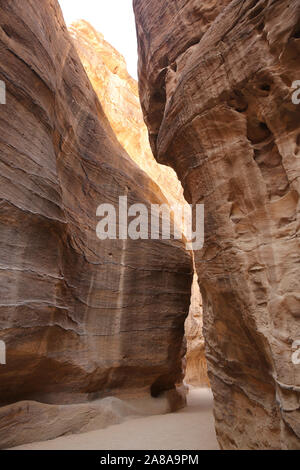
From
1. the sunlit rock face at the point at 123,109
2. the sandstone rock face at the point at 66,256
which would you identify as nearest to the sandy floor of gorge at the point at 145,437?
the sandstone rock face at the point at 66,256

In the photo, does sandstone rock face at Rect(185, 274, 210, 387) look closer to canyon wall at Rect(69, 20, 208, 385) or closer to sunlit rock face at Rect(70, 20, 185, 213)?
canyon wall at Rect(69, 20, 208, 385)

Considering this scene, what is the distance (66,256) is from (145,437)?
4.29 m

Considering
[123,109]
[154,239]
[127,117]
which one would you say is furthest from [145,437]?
[123,109]

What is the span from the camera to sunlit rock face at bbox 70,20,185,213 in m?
23.9

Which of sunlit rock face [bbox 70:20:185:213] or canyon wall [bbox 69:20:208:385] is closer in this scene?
canyon wall [bbox 69:20:208:385]

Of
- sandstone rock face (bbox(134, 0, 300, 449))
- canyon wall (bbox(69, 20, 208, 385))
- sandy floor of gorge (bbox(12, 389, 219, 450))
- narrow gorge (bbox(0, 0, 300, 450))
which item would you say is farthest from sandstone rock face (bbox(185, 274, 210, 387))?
sandstone rock face (bbox(134, 0, 300, 449))

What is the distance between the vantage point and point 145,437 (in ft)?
18.7

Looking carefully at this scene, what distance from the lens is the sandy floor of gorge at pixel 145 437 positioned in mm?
5148

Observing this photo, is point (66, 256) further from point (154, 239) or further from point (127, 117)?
point (127, 117)

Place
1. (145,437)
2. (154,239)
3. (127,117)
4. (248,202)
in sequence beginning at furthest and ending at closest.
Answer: (127,117) < (154,239) < (145,437) < (248,202)

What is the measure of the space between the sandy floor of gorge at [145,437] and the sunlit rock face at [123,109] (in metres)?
19.8

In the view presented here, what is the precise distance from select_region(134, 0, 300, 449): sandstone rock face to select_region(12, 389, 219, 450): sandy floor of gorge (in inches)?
31.5

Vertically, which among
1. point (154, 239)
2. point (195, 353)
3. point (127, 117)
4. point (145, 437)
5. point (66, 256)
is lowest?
point (195, 353)

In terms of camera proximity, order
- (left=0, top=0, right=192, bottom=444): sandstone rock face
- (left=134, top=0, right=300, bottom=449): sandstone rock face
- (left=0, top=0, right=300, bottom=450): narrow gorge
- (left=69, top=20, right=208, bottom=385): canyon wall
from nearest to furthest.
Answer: (left=134, top=0, right=300, bottom=449): sandstone rock face, (left=0, top=0, right=300, bottom=450): narrow gorge, (left=0, top=0, right=192, bottom=444): sandstone rock face, (left=69, top=20, right=208, bottom=385): canyon wall
